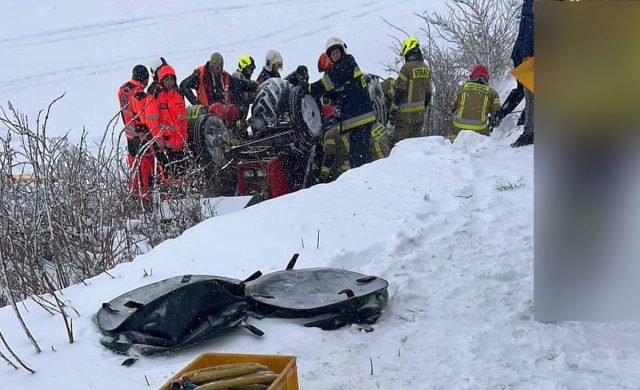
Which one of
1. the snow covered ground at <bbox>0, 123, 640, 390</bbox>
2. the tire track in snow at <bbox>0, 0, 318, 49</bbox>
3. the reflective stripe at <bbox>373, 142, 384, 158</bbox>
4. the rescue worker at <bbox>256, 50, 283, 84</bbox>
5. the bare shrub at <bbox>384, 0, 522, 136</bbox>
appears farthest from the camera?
the tire track in snow at <bbox>0, 0, 318, 49</bbox>

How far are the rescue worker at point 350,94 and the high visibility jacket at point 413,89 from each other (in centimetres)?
109

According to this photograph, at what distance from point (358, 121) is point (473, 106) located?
1856mm

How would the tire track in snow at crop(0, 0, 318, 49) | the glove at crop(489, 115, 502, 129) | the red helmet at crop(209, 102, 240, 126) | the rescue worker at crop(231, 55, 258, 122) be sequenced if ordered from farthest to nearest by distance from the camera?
the tire track in snow at crop(0, 0, 318, 49)
the rescue worker at crop(231, 55, 258, 122)
the glove at crop(489, 115, 502, 129)
the red helmet at crop(209, 102, 240, 126)

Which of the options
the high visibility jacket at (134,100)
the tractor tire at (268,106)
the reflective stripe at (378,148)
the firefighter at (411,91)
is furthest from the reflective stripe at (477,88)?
the high visibility jacket at (134,100)

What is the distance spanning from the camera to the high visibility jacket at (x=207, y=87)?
33.8ft

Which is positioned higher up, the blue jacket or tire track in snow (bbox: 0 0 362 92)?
tire track in snow (bbox: 0 0 362 92)

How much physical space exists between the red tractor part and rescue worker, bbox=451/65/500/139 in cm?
275

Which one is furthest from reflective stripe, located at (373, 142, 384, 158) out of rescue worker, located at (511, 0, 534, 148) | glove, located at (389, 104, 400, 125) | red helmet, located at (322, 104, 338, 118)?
rescue worker, located at (511, 0, 534, 148)

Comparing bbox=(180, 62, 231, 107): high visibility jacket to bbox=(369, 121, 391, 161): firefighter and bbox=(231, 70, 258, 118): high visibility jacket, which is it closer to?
bbox=(231, 70, 258, 118): high visibility jacket

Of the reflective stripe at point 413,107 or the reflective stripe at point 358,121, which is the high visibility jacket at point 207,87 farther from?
the reflective stripe at point 413,107

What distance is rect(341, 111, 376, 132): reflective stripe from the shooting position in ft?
29.1

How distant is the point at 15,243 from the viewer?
539 centimetres

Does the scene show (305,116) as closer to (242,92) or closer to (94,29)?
(242,92)

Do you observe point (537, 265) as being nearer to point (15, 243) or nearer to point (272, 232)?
point (272, 232)
